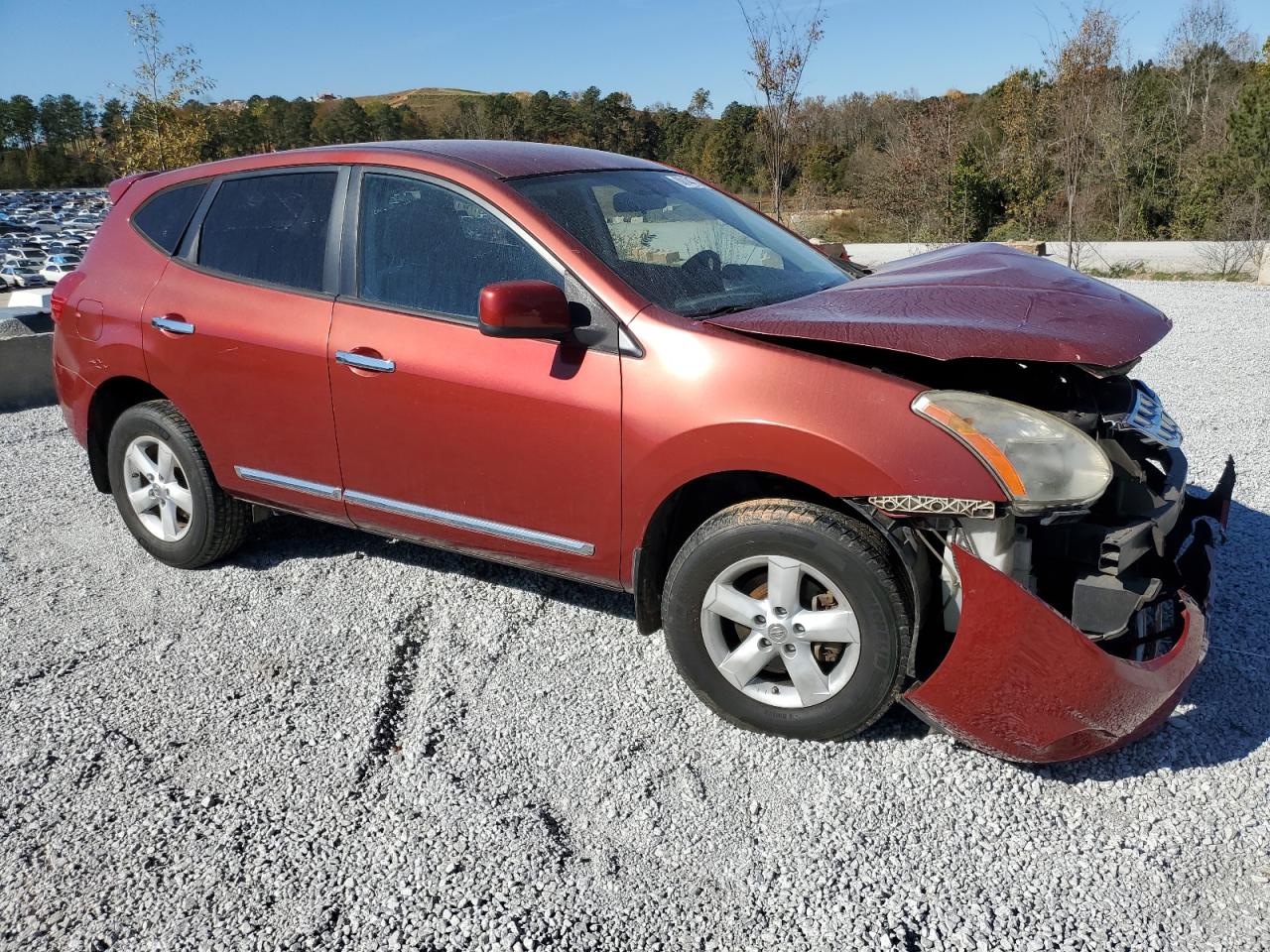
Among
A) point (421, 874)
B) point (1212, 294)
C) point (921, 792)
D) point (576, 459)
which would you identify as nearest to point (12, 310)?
point (576, 459)

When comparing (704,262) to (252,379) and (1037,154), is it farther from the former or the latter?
(1037,154)

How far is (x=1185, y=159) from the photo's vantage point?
81.8 ft

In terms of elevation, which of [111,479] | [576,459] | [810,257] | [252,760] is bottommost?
[252,760]

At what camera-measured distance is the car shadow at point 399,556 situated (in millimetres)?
3969

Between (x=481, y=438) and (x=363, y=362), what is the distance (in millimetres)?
580

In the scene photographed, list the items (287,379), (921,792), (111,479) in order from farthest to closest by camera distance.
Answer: (111,479) → (287,379) → (921,792)

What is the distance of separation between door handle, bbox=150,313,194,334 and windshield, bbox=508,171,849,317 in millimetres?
1592

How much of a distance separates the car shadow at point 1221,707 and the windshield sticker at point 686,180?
2627 millimetres

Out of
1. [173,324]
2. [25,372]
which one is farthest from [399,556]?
[25,372]

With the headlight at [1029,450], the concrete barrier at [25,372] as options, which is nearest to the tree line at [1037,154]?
the concrete barrier at [25,372]

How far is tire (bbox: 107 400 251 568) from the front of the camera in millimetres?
4121

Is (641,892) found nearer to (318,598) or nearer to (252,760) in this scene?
(252,760)

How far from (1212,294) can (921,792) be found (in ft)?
38.5

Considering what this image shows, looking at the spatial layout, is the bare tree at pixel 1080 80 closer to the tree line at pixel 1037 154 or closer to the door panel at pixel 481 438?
the tree line at pixel 1037 154
